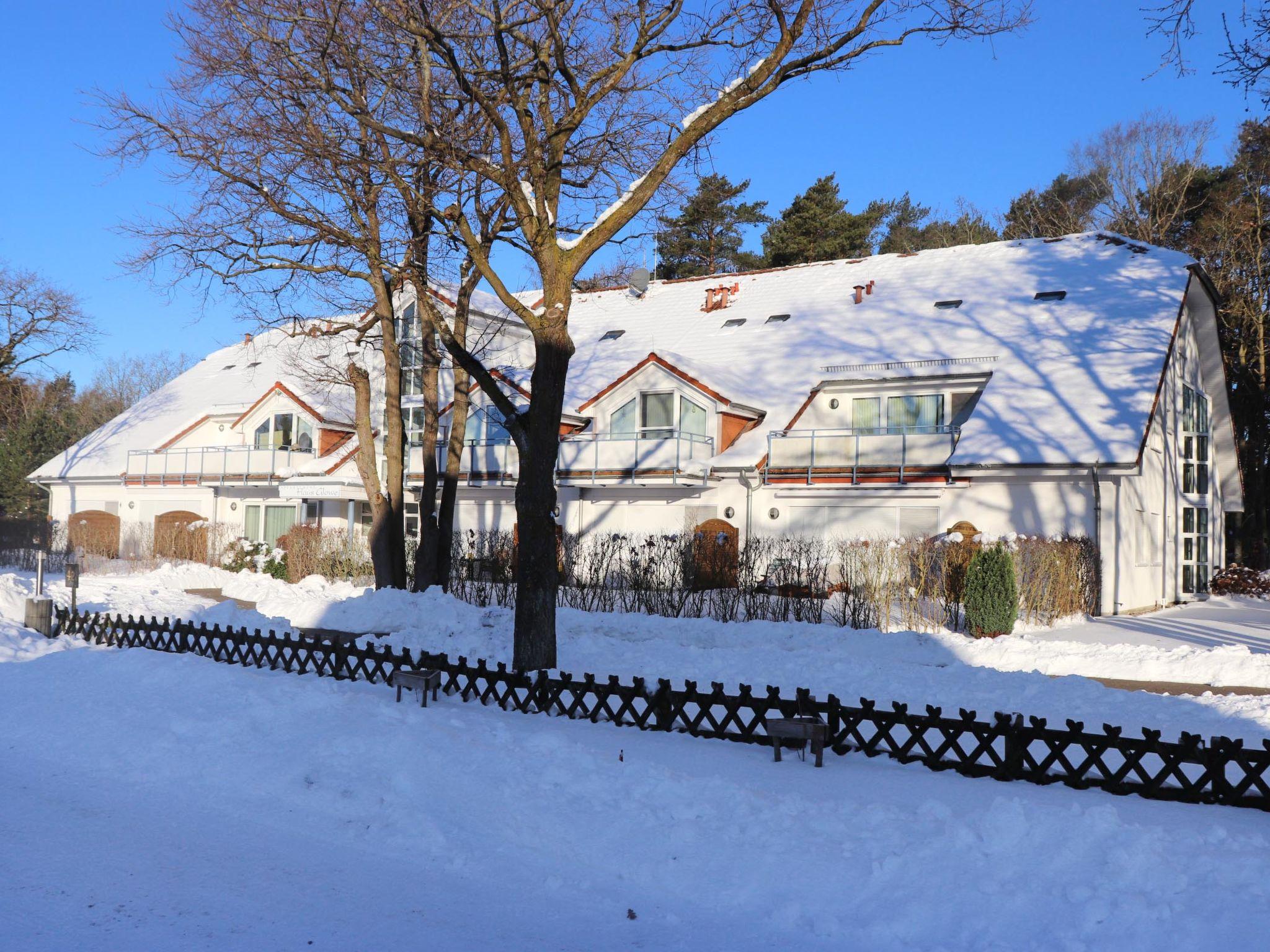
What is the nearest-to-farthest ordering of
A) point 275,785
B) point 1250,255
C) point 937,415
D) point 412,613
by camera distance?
1. point 275,785
2. point 412,613
3. point 937,415
4. point 1250,255

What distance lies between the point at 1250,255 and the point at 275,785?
38605 mm

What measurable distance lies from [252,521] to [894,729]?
31516 mm

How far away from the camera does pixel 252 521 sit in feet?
118

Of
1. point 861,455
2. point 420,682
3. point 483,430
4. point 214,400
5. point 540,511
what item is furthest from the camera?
point 214,400

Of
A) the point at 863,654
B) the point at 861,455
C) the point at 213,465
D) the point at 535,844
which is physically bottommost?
the point at 535,844

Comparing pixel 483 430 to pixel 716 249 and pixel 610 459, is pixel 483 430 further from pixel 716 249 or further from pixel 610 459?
pixel 716 249

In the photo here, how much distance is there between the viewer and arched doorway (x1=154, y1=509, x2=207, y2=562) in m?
31.0

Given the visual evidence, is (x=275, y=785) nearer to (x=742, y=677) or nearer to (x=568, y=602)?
(x=742, y=677)

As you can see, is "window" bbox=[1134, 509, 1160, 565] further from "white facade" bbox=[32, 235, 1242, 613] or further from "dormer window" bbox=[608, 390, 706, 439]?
"dormer window" bbox=[608, 390, 706, 439]

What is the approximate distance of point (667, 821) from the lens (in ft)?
21.6

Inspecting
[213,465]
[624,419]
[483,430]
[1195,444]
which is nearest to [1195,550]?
[1195,444]

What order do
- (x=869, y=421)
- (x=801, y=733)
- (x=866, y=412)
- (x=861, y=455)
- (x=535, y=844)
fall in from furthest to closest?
(x=866, y=412), (x=869, y=421), (x=861, y=455), (x=801, y=733), (x=535, y=844)

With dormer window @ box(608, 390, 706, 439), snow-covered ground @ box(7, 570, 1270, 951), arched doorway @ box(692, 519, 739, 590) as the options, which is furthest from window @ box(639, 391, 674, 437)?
snow-covered ground @ box(7, 570, 1270, 951)

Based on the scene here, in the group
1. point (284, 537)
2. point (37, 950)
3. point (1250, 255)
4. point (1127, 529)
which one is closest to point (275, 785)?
point (37, 950)
